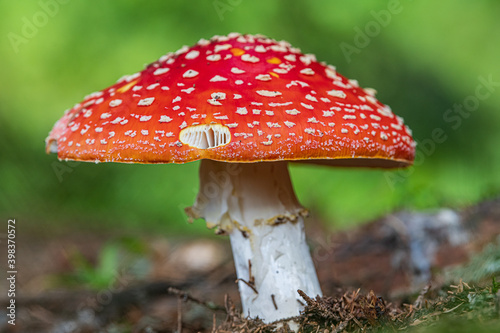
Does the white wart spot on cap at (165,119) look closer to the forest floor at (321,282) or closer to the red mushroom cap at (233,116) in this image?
the red mushroom cap at (233,116)

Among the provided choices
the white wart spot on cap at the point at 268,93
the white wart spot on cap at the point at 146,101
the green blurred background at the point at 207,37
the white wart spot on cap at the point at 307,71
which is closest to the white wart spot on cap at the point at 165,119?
the white wart spot on cap at the point at 146,101

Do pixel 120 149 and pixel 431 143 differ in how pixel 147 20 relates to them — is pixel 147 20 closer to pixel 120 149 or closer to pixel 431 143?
pixel 431 143

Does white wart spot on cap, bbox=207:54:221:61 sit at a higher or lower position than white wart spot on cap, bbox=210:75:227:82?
higher

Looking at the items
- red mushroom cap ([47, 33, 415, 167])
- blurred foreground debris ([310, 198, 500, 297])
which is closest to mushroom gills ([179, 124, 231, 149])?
red mushroom cap ([47, 33, 415, 167])

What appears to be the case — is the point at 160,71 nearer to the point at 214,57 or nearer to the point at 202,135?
the point at 214,57

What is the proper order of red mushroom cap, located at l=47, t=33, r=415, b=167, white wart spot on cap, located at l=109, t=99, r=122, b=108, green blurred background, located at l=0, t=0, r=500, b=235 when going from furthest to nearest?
green blurred background, located at l=0, t=0, r=500, b=235 → white wart spot on cap, located at l=109, t=99, r=122, b=108 → red mushroom cap, located at l=47, t=33, r=415, b=167

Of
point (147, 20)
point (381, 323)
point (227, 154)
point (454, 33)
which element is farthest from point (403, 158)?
point (147, 20)

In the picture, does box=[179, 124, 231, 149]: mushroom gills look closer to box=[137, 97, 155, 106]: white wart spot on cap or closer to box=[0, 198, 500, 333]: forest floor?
box=[137, 97, 155, 106]: white wart spot on cap
